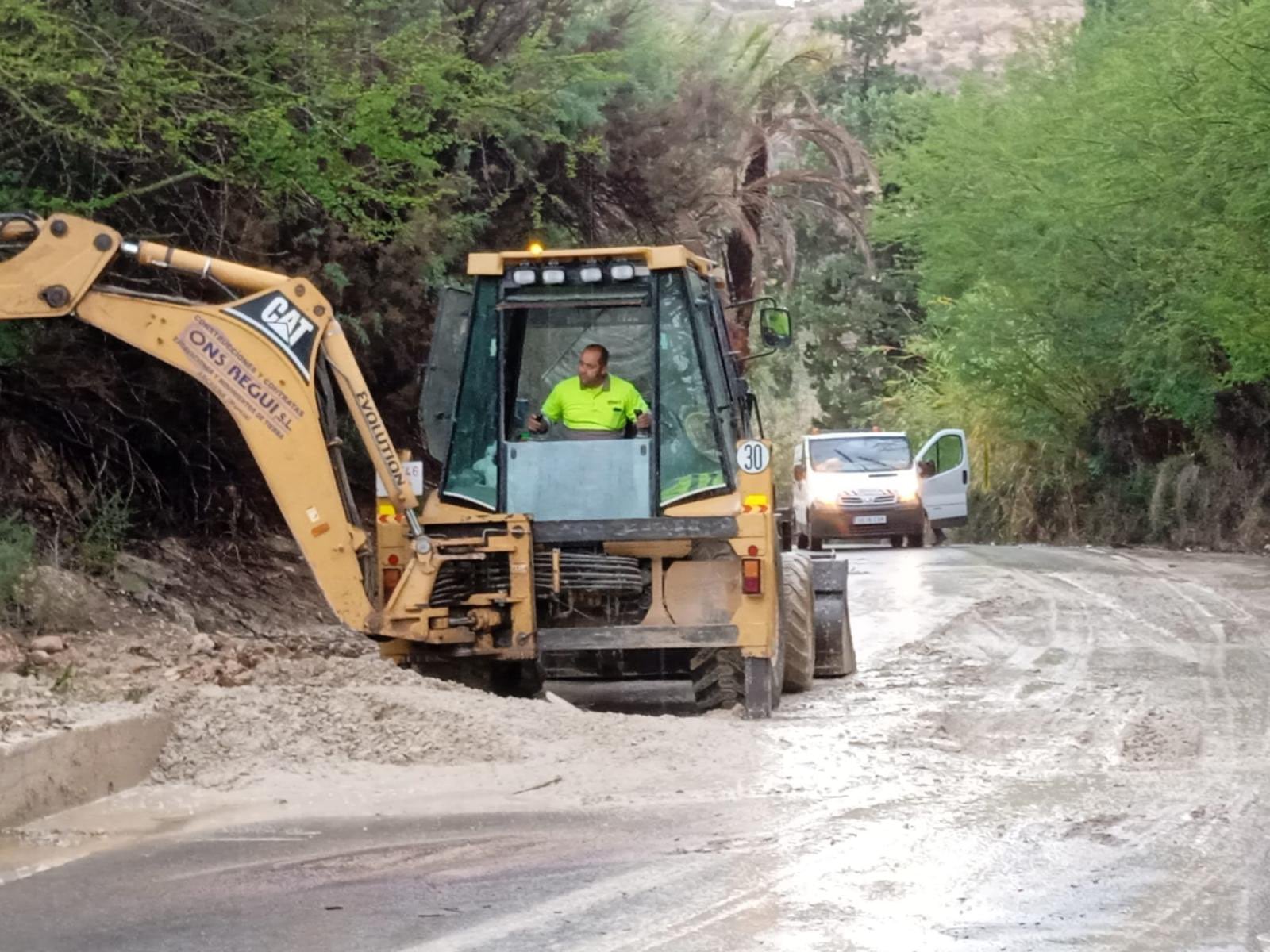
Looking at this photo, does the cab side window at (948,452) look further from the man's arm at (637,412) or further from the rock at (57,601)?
the rock at (57,601)

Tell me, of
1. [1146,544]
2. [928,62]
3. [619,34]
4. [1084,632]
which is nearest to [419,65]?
[619,34]

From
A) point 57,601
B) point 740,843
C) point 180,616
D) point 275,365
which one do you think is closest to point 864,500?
point 180,616

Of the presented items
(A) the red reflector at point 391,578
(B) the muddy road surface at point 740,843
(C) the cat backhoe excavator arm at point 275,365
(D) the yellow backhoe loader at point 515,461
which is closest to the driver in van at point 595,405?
(D) the yellow backhoe loader at point 515,461

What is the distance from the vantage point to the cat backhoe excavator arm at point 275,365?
32.6 ft

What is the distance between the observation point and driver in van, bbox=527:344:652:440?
11305mm

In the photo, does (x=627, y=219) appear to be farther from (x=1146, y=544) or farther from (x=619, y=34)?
(x=1146, y=544)

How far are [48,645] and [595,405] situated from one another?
340 centimetres

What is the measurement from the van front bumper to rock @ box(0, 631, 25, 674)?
22.1 meters

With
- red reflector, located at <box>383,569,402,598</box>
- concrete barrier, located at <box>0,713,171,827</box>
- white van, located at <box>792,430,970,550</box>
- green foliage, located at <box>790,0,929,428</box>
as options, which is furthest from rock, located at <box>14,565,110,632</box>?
green foliage, located at <box>790,0,929,428</box>

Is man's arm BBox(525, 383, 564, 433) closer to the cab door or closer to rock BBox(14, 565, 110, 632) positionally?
rock BBox(14, 565, 110, 632)

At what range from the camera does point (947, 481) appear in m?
34.7

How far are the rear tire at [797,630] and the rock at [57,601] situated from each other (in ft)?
14.2

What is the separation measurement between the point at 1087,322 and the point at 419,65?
20.6 metres

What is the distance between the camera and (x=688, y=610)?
1092 cm
